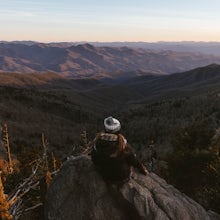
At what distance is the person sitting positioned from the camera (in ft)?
28.2

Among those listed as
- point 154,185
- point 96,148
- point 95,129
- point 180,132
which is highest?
point 96,148

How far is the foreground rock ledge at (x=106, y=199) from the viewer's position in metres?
8.89

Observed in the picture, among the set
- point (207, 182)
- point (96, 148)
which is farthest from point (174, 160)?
point (96, 148)

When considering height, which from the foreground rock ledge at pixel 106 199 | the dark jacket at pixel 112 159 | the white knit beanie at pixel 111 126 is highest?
the white knit beanie at pixel 111 126

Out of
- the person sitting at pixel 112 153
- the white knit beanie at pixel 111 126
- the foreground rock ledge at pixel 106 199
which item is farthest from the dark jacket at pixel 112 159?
the foreground rock ledge at pixel 106 199

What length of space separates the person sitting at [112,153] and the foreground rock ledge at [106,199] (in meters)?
0.43

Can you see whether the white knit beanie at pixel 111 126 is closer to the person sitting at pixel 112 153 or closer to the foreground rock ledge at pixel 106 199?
the person sitting at pixel 112 153

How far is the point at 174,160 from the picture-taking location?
55.6ft

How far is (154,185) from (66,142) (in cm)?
5740

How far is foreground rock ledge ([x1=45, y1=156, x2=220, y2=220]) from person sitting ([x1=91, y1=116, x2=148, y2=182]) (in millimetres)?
428

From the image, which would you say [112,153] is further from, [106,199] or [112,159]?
[106,199]

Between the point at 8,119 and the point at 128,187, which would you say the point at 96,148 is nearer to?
the point at 128,187

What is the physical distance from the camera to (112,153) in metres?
8.62

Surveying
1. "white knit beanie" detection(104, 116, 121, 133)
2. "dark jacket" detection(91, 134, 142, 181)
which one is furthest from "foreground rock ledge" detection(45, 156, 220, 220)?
"white knit beanie" detection(104, 116, 121, 133)
